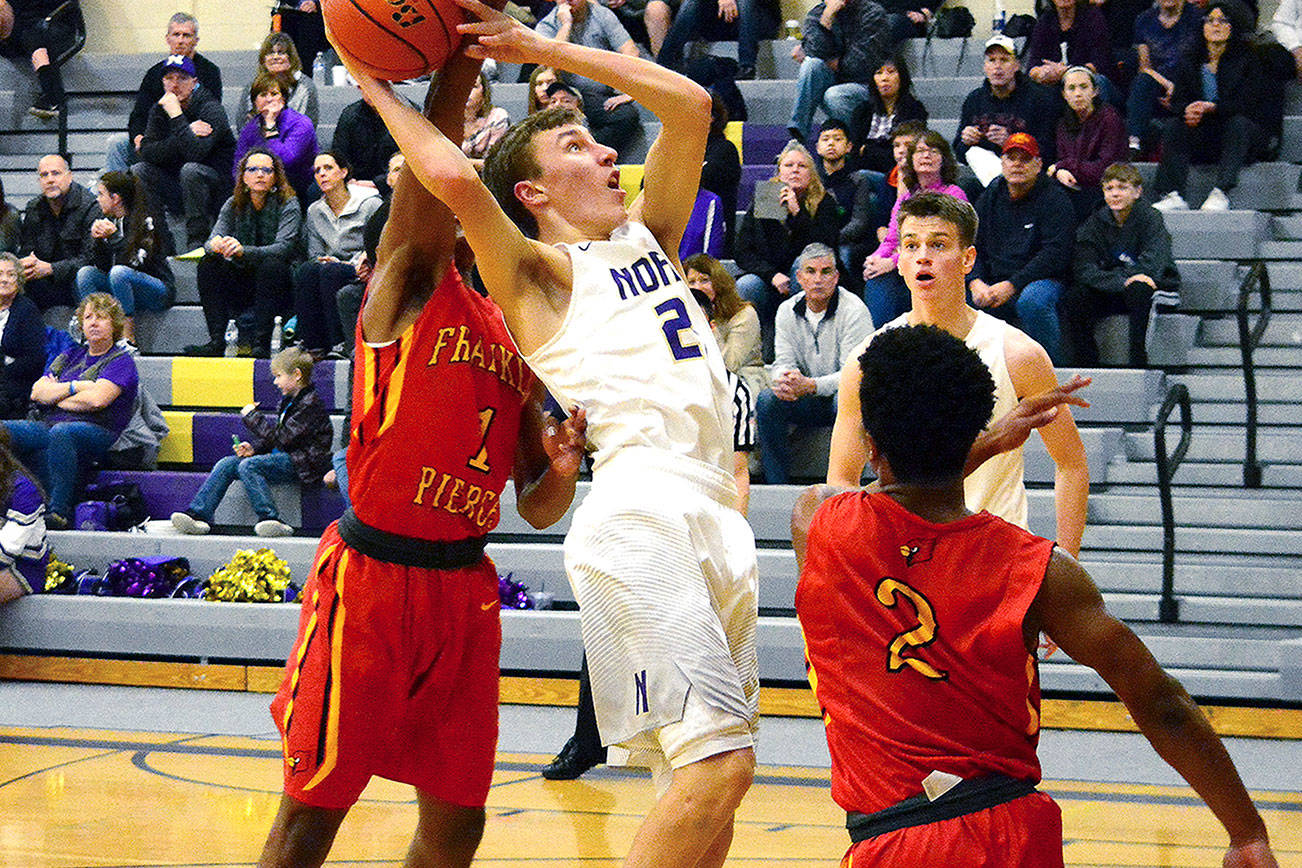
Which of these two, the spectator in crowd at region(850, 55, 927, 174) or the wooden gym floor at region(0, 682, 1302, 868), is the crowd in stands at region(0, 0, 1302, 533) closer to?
the spectator in crowd at region(850, 55, 927, 174)

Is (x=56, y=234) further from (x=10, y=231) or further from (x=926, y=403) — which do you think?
(x=926, y=403)

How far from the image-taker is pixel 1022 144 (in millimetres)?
8758

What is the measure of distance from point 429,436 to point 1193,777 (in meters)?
1.73

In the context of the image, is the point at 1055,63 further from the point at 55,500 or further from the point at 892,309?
the point at 55,500

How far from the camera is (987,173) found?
31.3 feet

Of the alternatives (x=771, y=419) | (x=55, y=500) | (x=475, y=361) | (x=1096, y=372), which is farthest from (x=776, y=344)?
(x=475, y=361)

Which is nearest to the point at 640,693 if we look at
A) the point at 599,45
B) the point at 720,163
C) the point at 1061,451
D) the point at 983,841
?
the point at 983,841

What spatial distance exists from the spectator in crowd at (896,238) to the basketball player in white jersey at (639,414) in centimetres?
524

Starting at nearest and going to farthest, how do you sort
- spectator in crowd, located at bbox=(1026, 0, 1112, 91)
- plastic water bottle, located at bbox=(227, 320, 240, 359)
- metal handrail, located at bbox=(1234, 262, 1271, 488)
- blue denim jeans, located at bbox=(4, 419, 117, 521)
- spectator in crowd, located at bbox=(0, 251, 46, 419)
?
metal handrail, located at bbox=(1234, 262, 1271, 488)
blue denim jeans, located at bbox=(4, 419, 117, 521)
spectator in crowd, located at bbox=(0, 251, 46, 419)
plastic water bottle, located at bbox=(227, 320, 240, 359)
spectator in crowd, located at bbox=(1026, 0, 1112, 91)

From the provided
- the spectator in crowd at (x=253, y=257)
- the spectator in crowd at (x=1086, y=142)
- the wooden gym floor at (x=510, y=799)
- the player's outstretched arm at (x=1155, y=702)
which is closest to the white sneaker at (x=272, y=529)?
the wooden gym floor at (x=510, y=799)

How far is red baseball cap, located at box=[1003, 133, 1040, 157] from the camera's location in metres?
8.77

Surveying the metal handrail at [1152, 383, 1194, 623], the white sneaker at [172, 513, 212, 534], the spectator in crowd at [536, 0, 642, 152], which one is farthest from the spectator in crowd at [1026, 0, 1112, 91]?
the white sneaker at [172, 513, 212, 534]

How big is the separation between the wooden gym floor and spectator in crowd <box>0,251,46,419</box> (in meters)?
2.71

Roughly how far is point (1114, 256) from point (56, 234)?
22.3 ft
